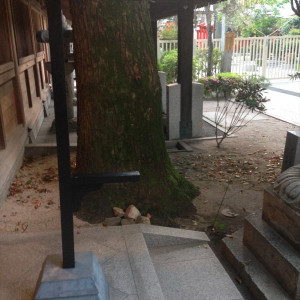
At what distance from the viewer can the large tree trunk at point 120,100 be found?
3670 mm

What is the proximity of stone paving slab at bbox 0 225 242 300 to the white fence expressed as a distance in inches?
638

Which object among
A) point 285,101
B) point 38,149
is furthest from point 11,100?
point 285,101

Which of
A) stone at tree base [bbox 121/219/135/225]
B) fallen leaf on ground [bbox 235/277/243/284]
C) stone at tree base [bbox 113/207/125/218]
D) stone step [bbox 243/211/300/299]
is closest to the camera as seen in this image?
stone step [bbox 243/211/300/299]

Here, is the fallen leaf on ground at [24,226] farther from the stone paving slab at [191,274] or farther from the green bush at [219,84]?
the green bush at [219,84]

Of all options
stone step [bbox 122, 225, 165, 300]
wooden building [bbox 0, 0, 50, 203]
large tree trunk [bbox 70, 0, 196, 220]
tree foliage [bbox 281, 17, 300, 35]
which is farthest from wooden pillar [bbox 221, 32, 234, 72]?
tree foliage [bbox 281, 17, 300, 35]

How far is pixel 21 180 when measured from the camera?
496cm

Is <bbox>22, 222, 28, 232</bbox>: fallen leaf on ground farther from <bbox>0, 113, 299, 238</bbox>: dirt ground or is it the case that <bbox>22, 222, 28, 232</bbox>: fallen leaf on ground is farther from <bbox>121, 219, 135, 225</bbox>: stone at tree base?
<bbox>121, 219, 135, 225</bbox>: stone at tree base

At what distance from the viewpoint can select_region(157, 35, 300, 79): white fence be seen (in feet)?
60.7

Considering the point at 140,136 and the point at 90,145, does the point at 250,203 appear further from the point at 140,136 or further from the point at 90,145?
the point at 90,145

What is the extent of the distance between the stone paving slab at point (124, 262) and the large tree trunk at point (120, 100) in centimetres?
69

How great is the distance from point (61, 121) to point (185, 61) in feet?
20.5

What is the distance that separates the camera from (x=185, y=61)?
7824mm

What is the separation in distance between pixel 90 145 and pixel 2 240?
52.7 inches

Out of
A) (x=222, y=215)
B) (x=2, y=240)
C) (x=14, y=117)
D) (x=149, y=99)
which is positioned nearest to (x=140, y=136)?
(x=149, y=99)
